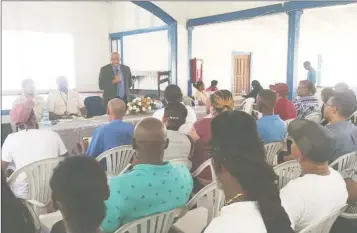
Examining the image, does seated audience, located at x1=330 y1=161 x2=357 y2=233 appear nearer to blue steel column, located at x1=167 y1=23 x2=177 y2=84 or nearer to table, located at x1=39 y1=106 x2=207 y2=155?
table, located at x1=39 y1=106 x2=207 y2=155

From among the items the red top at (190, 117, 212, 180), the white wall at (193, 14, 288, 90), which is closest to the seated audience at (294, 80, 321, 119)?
the red top at (190, 117, 212, 180)

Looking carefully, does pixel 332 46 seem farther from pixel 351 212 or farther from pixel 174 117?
pixel 351 212

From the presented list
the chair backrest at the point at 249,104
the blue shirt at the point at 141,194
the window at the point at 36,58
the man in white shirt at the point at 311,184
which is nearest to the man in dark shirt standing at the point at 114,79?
the chair backrest at the point at 249,104

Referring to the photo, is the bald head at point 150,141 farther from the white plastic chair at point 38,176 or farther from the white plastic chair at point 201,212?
the white plastic chair at point 38,176

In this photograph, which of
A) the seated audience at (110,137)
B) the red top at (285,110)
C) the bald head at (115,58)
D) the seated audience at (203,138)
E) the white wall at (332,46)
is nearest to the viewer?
the seated audience at (203,138)

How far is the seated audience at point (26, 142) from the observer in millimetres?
2533

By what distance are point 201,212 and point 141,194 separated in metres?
0.54

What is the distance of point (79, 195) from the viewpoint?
1111 mm

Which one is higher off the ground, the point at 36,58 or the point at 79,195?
the point at 36,58

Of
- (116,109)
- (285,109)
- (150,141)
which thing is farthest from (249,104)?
(150,141)

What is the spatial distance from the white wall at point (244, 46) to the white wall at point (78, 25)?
2.58m

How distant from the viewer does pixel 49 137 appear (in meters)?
2.60

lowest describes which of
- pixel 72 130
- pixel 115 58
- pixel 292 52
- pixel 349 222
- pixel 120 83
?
pixel 349 222

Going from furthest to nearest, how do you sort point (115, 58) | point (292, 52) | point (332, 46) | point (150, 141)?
1. point (332, 46)
2. point (292, 52)
3. point (115, 58)
4. point (150, 141)
